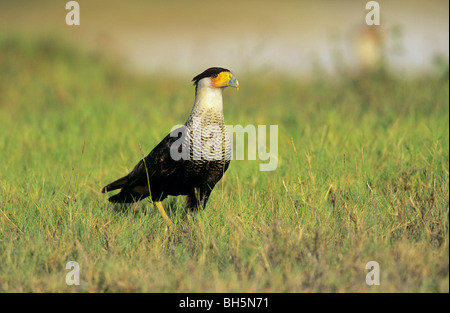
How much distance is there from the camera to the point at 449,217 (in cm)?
348

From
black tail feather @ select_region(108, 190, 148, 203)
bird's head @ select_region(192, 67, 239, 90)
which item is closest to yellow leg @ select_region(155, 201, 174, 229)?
black tail feather @ select_region(108, 190, 148, 203)

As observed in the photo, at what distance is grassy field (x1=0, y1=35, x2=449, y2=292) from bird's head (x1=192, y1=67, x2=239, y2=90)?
0.86 m

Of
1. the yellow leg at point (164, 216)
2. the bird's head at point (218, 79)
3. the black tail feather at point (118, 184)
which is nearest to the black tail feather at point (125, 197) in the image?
the black tail feather at point (118, 184)

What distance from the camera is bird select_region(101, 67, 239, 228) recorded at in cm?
401

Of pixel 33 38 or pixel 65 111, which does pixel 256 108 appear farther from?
pixel 33 38

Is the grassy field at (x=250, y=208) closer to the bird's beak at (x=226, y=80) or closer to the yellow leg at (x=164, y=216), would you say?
the yellow leg at (x=164, y=216)

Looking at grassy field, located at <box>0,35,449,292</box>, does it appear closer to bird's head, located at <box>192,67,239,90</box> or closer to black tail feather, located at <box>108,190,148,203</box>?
black tail feather, located at <box>108,190,148,203</box>

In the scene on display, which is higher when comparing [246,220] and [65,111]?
[65,111]

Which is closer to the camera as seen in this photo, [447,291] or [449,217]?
[447,291]

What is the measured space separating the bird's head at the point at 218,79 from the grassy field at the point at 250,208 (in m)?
0.86

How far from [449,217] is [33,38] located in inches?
374
